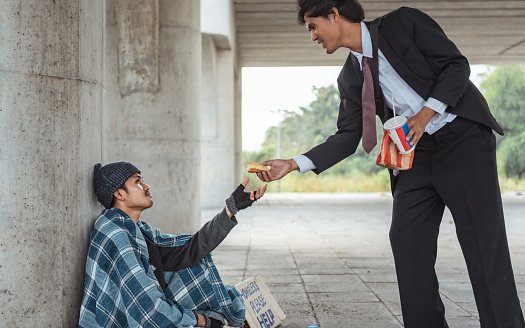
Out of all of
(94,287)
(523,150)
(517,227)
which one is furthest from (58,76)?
(523,150)

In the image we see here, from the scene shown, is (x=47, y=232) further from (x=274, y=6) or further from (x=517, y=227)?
(x=274, y=6)

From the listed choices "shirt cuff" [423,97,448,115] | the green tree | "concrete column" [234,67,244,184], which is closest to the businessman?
"shirt cuff" [423,97,448,115]

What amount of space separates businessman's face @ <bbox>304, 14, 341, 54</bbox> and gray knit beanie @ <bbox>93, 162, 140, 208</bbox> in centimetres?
125

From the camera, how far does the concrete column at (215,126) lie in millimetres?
19469

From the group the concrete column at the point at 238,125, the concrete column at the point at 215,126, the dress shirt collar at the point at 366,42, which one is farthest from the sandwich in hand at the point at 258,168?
the concrete column at the point at 238,125

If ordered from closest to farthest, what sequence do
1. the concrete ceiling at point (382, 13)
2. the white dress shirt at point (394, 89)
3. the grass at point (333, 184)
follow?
the white dress shirt at point (394, 89) → the concrete ceiling at point (382, 13) → the grass at point (333, 184)

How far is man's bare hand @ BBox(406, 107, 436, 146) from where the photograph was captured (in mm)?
3301

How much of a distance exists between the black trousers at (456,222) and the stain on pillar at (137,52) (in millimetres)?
5736

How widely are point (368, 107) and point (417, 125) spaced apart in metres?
0.39

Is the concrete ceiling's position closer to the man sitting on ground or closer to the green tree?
the man sitting on ground

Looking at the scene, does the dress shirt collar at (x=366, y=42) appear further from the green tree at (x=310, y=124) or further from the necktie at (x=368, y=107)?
the green tree at (x=310, y=124)

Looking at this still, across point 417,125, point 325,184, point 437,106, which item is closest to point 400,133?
point 417,125

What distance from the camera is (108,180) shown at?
3.91 meters

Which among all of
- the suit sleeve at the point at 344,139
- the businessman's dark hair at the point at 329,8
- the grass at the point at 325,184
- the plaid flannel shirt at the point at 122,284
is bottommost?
the grass at the point at 325,184
